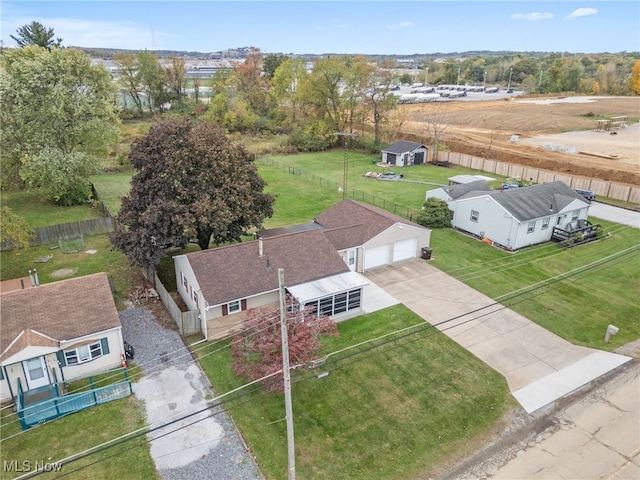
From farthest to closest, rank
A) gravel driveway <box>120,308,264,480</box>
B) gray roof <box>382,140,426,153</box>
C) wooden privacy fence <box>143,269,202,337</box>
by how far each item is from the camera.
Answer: gray roof <box>382,140,426,153</box> < wooden privacy fence <box>143,269,202,337</box> < gravel driveway <box>120,308,264,480</box>

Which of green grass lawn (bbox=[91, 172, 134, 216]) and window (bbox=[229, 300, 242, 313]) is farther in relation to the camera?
green grass lawn (bbox=[91, 172, 134, 216])

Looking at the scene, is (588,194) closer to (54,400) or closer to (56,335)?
(56,335)

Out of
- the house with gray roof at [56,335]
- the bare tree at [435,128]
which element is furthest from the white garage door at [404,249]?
the bare tree at [435,128]

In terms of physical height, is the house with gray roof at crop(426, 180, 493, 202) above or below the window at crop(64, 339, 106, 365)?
above

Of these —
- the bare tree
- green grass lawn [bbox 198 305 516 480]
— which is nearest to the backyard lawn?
green grass lawn [bbox 198 305 516 480]

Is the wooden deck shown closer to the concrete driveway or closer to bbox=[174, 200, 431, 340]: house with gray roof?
bbox=[174, 200, 431, 340]: house with gray roof

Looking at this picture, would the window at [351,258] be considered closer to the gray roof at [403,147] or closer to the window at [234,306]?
the window at [234,306]
